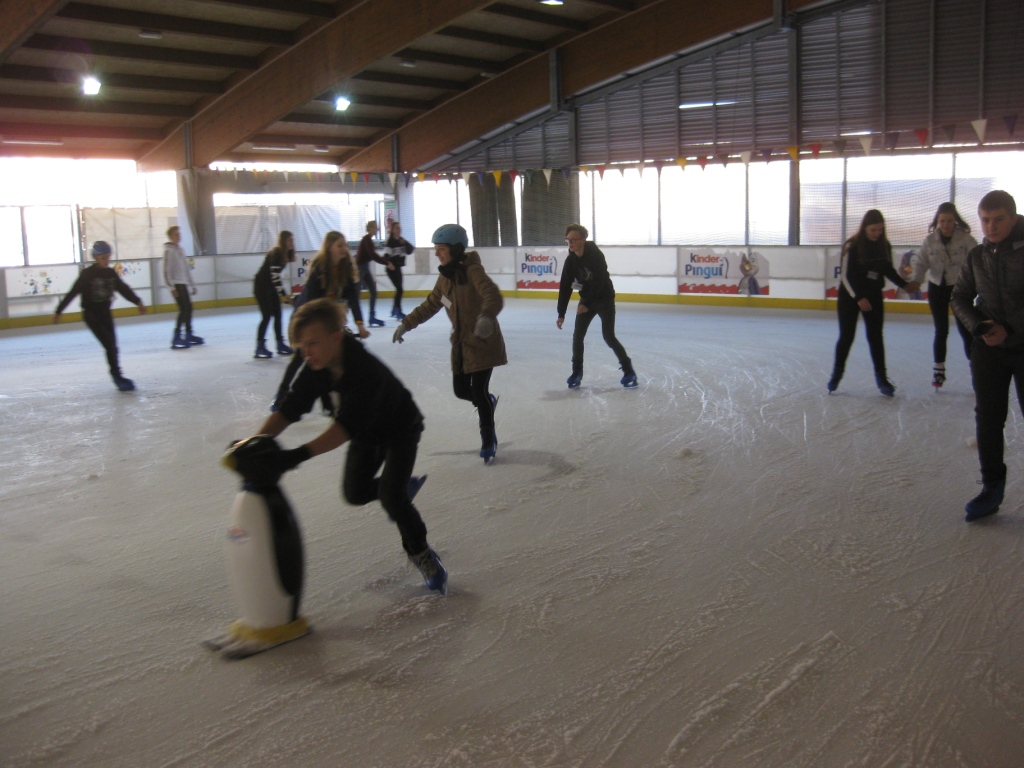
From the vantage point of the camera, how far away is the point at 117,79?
55.4 feet

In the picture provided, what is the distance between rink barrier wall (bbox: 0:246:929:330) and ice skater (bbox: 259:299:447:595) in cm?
1133

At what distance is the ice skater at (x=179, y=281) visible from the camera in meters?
11.0

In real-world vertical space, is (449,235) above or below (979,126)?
below

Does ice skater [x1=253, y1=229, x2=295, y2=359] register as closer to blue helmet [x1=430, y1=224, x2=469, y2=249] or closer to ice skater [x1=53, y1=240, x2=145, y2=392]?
ice skater [x1=53, y1=240, x2=145, y2=392]

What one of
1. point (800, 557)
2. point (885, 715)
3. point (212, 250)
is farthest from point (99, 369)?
point (212, 250)

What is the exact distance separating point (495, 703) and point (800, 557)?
164 cm

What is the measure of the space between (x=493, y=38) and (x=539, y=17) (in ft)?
3.86

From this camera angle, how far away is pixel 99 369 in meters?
9.73

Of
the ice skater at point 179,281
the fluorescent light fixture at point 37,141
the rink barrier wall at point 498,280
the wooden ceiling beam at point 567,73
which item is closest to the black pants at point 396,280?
the ice skater at point 179,281

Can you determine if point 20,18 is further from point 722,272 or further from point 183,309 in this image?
point 722,272

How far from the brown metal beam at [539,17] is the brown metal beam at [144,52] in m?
4.49

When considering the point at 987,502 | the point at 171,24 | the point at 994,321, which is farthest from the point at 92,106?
the point at 987,502

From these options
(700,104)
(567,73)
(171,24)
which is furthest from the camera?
(567,73)

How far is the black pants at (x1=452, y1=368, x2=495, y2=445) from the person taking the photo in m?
5.37
